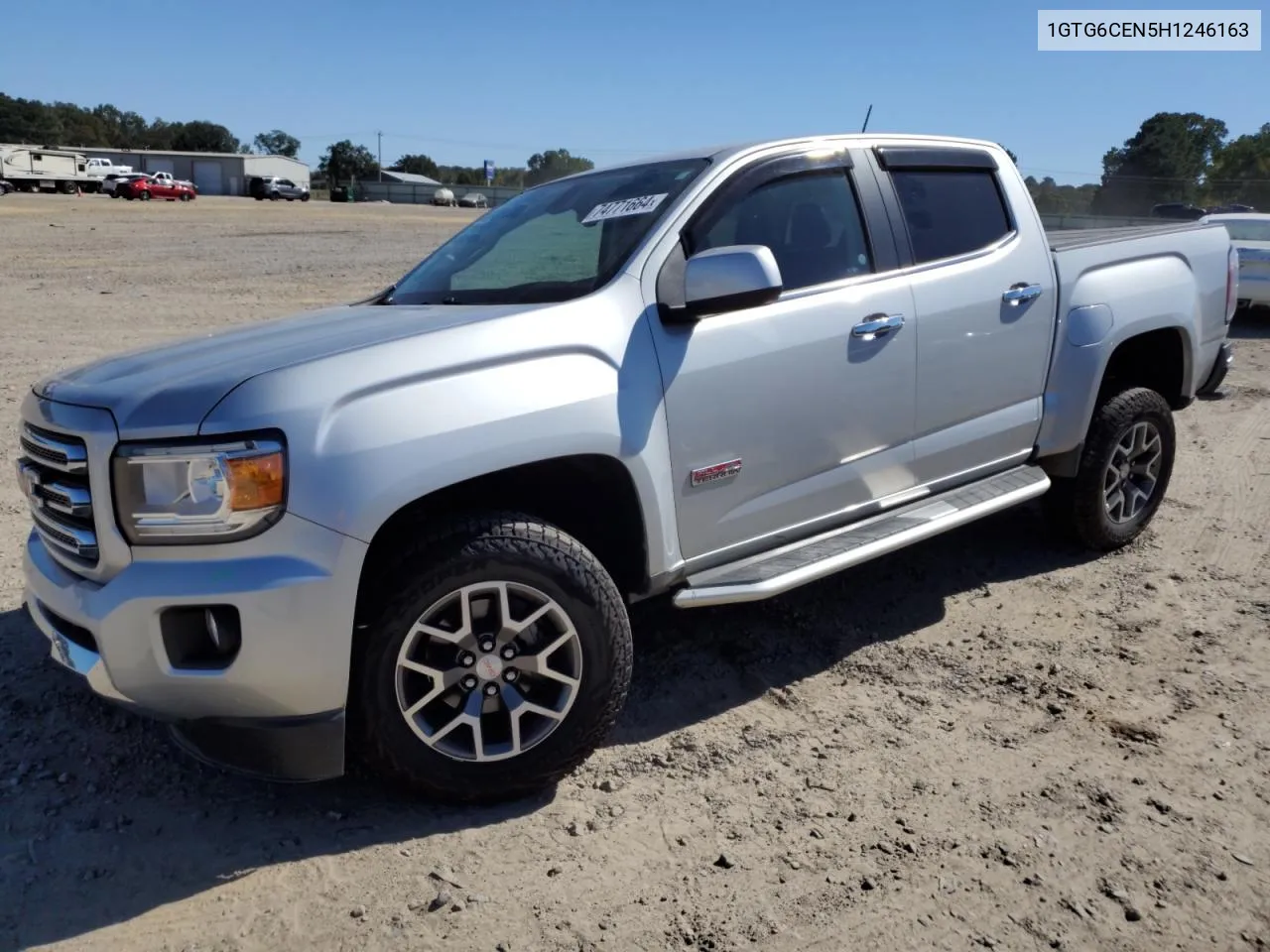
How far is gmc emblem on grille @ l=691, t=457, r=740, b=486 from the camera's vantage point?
3.34m

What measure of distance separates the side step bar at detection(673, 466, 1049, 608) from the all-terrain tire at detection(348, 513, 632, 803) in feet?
1.24

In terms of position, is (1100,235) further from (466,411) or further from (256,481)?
(256,481)

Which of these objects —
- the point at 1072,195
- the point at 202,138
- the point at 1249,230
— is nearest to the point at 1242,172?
the point at 1072,195

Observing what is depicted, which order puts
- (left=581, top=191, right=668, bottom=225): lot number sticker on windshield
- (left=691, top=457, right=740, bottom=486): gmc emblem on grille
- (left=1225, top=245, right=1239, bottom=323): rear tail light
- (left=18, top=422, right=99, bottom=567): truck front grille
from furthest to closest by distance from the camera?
1. (left=1225, top=245, right=1239, bottom=323): rear tail light
2. (left=581, top=191, right=668, bottom=225): lot number sticker on windshield
3. (left=691, top=457, right=740, bottom=486): gmc emblem on grille
4. (left=18, top=422, right=99, bottom=567): truck front grille

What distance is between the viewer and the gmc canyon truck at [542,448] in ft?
8.64

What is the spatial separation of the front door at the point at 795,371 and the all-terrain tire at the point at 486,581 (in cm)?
48

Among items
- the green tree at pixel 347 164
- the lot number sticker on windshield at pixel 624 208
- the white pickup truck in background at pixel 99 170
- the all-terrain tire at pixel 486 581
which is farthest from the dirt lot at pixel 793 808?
the green tree at pixel 347 164

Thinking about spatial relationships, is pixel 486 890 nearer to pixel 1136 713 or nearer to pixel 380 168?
pixel 1136 713

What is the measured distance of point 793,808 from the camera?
Result: 9.96ft

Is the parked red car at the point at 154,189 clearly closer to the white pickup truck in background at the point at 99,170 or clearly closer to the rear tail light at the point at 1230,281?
the white pickup truck in background at the point at 99,170

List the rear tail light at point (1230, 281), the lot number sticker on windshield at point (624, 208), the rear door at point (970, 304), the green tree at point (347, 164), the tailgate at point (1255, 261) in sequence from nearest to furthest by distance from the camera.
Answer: the lot number sticker on windshield at point (624, 208)
the rear door at point (970, 304)
the rear tail light at point (1230, 281)
the tailgate at point (1255, 261)
the green tree at point (347, 164)

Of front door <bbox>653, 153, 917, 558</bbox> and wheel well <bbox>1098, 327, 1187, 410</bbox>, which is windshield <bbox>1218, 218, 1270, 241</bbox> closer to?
wheel well <bbox>1098, 327, 1187, 410</bbox>

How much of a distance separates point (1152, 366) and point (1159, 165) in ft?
103

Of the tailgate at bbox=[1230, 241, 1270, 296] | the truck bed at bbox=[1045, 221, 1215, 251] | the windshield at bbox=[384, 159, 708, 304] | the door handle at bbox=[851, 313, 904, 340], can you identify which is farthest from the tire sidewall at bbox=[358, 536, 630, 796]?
the tailgate at bbox=[1230, 241, 1270, 296]
